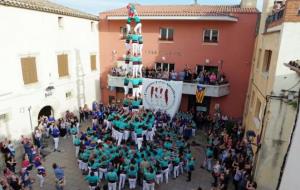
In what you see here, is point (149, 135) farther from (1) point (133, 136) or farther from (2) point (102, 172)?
(2) point (102, 172)

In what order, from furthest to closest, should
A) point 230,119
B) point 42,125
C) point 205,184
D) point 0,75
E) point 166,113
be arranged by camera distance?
point 230,119 → point 166,113 → point 42,125 → point 0,75 → point 205,184

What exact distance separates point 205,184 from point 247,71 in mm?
11104

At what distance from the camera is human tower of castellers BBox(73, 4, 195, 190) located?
1173cm

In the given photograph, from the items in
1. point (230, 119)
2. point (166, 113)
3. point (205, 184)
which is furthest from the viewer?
Result: point (230, 119)

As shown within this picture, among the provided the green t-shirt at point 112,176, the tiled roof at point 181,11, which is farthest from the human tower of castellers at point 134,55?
the tiled roof at point 181,11

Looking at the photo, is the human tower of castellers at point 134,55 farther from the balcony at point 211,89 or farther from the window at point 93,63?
the window at point 93,63

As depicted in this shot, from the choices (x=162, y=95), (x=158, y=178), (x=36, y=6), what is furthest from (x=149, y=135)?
(x=36, y=6)

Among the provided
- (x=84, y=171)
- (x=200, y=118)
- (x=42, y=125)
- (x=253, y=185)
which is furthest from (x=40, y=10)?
(x=253, y=185)

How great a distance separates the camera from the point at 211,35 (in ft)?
67.6

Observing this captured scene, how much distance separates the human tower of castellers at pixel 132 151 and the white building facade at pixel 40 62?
3.74 meters

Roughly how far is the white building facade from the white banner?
5.96 m

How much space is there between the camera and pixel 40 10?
1603 cm

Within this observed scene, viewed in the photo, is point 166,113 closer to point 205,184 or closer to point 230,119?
point 230,119

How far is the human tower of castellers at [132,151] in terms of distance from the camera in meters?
11.7
